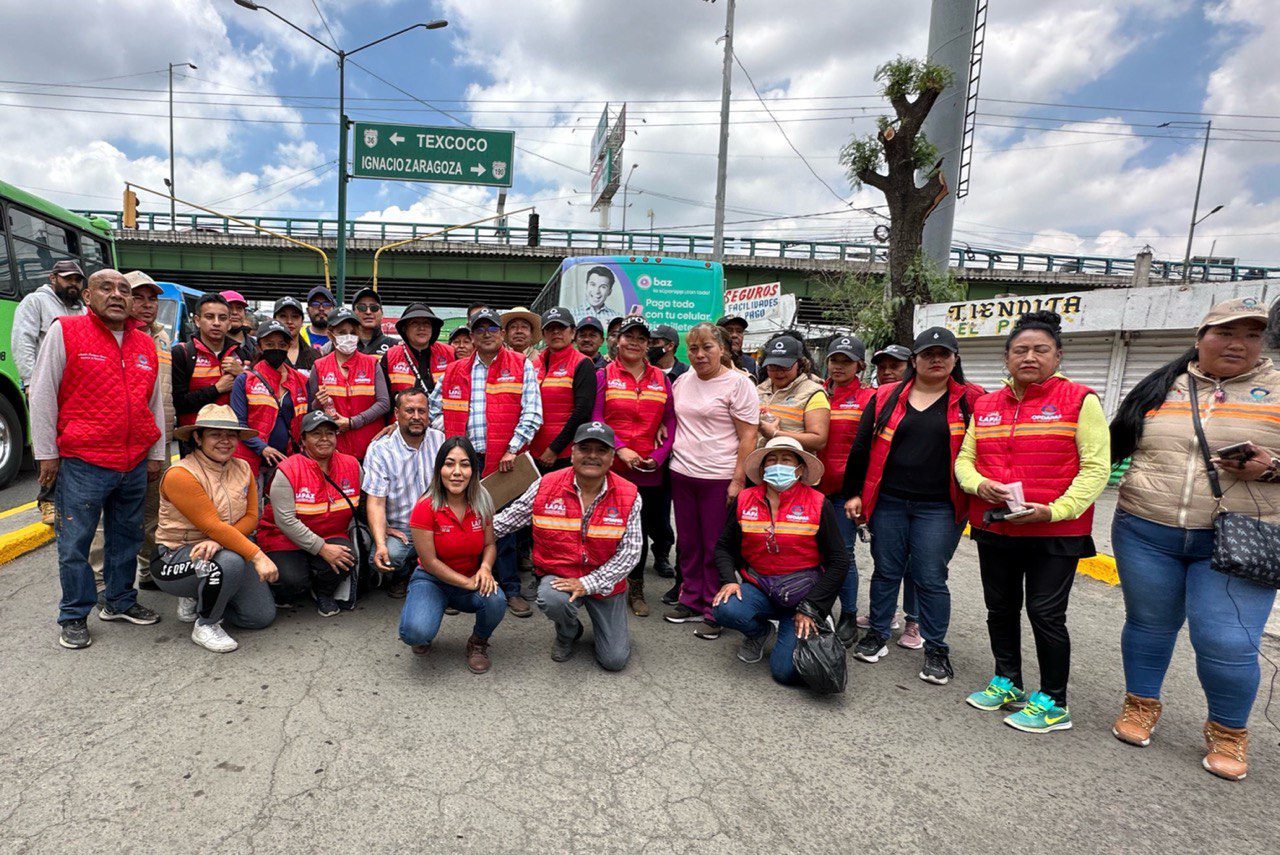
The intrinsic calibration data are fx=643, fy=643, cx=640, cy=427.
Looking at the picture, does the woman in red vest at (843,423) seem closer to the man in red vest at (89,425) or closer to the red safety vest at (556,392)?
the red safety vest at (556,392)

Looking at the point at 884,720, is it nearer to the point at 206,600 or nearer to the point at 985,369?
the point at 206,600

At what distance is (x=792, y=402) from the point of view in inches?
162

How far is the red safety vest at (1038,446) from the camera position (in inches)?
116

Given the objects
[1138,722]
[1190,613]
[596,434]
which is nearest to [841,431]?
[596,434]

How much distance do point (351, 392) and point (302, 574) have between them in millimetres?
1374

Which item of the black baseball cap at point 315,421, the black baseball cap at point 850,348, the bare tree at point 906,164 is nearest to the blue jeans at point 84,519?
the black baseball cap at point 315,421

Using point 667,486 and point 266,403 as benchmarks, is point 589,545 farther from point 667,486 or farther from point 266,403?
point 266,403

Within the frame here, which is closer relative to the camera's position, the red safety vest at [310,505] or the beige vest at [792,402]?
the red safety vest at [310,505]

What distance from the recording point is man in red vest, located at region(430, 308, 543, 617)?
4.33m

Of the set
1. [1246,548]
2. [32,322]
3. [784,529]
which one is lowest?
[784,529]

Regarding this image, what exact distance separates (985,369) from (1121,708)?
955cm

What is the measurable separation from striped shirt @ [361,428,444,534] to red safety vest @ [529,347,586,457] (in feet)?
2.40

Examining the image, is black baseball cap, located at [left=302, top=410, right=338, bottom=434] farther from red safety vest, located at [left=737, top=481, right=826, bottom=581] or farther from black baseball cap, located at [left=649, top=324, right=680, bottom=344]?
black baseball cap, located at [left=649, top=324, right=680, bottom=344]

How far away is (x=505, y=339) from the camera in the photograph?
4.77m
